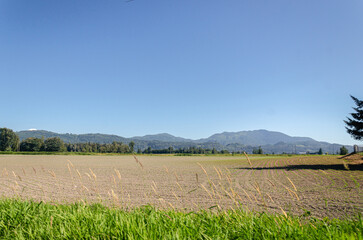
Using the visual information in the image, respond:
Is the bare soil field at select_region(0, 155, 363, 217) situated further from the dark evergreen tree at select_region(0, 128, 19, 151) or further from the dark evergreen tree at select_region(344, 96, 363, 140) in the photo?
the dark evergreen tree at select_region(0, 128, 19, 151)

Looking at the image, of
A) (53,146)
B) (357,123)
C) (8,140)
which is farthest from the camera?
(53,146)

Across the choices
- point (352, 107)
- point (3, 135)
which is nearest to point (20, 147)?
point (3, 135)

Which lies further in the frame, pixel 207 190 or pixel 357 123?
pixel 357 123

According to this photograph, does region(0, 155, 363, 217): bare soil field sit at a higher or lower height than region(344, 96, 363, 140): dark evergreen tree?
lower

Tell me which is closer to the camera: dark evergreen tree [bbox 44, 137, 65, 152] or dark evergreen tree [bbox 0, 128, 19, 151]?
dark evergreen tree [bbox 0, 128, 19, 151]

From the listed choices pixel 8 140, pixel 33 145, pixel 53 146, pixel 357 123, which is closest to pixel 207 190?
pixel 357 123

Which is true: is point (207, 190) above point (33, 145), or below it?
above

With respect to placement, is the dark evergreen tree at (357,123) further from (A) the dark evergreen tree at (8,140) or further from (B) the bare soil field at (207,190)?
(A) the dark evergreen tree at (8,140)

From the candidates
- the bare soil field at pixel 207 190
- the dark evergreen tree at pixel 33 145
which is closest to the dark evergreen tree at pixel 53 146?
the dark evergreen tree at pixel 33 145

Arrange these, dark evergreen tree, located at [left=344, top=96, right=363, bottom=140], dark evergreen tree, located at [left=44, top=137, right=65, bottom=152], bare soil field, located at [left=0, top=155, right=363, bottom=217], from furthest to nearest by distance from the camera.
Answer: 1. dark evergreen tree, located at [left=44, top=137, right=65, bottom=152]
2. dark evergreen tree, located at [left=344, top=96, right=363, bottom=140]
3. bare soil field, located at [left=0, top=155, right=363, bottom=217]

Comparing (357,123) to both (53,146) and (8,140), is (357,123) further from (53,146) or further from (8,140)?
(8,140)

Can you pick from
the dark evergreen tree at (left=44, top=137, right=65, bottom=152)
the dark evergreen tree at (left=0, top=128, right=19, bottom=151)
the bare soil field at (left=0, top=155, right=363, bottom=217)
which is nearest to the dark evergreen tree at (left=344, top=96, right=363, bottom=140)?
the bare soil field at (left=0, top=155, right=363, bottom=217)

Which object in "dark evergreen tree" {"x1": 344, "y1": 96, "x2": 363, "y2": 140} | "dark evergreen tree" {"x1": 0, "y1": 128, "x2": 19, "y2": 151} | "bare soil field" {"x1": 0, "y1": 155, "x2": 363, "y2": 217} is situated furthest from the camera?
"dark evergreen tree" {"x1": 0, "y1": 128, "x2": 19, "y2": 151}

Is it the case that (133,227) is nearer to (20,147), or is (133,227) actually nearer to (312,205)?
(312,205)
